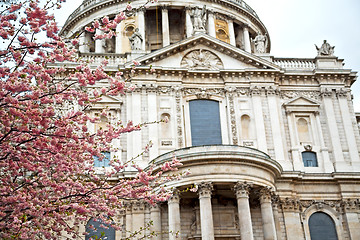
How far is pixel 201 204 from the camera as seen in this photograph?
24.3 m

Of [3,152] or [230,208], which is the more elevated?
[230,208]

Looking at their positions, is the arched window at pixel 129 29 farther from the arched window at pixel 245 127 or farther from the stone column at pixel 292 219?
the stone column at pixel 292 219

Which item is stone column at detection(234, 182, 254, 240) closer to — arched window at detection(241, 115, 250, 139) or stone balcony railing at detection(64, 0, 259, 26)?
arched window at detection(241, 115, 250, 139)

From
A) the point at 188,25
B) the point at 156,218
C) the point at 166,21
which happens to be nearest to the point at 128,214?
the point at 156,218

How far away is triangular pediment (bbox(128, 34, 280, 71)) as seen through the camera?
31.7 meters

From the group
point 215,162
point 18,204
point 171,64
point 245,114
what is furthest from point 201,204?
point 18,204

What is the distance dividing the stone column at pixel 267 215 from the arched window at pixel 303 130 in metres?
6.64

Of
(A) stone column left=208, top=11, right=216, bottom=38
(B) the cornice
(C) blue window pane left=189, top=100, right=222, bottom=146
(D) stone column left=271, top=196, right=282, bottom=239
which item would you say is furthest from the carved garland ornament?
(B) the cornice

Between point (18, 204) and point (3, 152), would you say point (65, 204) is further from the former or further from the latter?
point (3, 152)

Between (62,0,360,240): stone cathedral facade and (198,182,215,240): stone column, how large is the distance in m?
0.37

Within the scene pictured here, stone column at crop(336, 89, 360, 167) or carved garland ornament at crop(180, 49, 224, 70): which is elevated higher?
carved garland ornament at crop(180, 49, 224, 70)

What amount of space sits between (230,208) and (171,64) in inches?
398

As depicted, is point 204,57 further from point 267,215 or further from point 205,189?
point 267,215

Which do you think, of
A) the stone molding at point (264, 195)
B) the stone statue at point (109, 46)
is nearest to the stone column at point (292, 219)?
the stone molding at point (264, 195)
